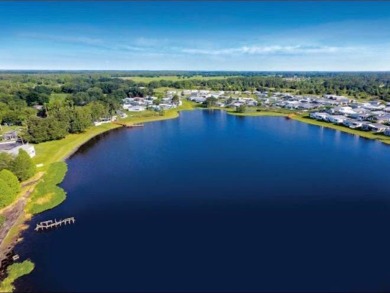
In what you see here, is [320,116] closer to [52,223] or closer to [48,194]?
[48,194]

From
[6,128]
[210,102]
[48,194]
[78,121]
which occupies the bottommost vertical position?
[48,194]

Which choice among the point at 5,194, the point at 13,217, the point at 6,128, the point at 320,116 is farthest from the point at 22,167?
the point at 320,116

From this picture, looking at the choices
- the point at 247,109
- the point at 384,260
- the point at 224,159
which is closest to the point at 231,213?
the point at 384,260

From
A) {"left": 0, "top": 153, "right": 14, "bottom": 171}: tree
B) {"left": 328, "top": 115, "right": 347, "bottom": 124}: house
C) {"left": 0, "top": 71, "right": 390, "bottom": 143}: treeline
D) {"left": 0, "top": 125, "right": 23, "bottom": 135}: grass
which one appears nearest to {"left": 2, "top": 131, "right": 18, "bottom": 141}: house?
{"left": 0, "top": 71, "right": 390, "bottom": 143}: treeline

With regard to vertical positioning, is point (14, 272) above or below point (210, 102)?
below

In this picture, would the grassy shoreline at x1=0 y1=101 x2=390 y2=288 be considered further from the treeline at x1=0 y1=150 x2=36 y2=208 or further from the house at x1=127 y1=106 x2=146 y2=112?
the house at x1=127 y1=106 x2=146 y2=112

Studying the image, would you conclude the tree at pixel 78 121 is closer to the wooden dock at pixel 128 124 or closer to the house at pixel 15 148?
the wooden dock at pixel 128 124

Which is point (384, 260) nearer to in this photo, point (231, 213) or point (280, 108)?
point (231, 213)
